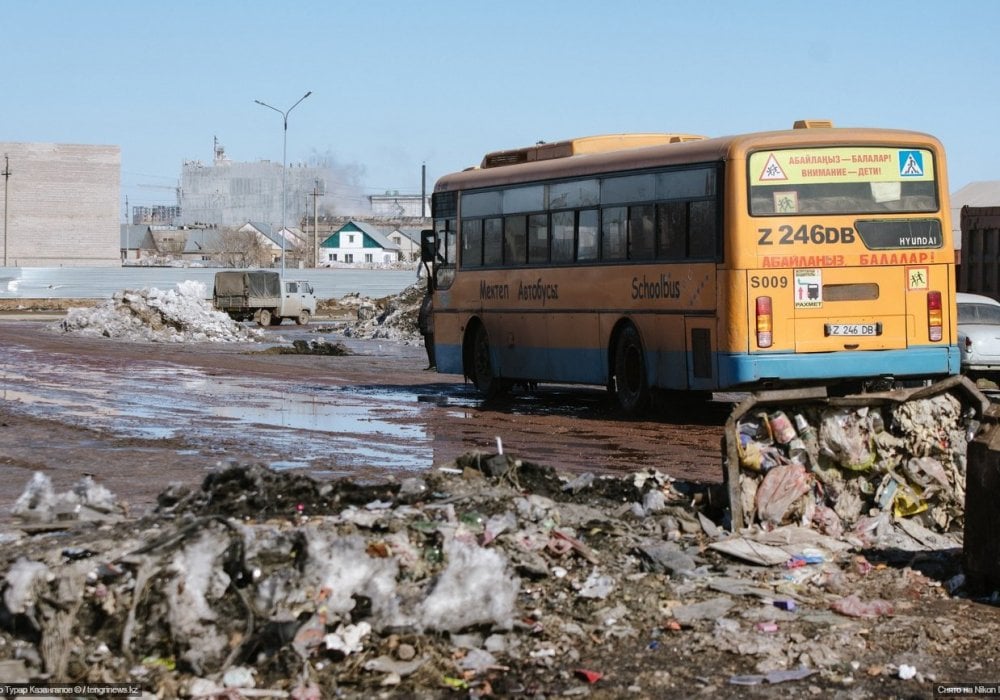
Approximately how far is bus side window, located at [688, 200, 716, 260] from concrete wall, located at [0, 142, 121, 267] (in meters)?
105

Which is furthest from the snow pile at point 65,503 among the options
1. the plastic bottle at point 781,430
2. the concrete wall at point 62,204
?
the concrete wall at point 62,204

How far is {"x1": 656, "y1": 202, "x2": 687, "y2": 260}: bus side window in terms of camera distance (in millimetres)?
17547

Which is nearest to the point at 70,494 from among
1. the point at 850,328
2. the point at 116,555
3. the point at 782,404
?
the point at 116,555

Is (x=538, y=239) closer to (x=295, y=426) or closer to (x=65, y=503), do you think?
(x=295, y=426)

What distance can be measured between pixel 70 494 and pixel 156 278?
67.7 m

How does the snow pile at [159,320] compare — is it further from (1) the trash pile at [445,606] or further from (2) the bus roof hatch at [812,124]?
(1) the trash pile at [445,606]

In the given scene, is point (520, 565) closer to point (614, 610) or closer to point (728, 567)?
point (614, 610)

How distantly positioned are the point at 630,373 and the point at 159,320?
30.1 meters

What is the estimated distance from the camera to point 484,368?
22.4 m

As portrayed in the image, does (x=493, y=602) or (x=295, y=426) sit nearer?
(x=493, y=602)


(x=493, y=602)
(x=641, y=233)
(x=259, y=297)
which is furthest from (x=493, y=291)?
(x=259, y=297)

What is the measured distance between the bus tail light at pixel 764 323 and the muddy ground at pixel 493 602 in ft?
18.5

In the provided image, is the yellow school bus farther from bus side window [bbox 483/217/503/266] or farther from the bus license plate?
bus side window [bbox 483/217/503/266]

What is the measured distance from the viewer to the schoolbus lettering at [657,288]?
17.8 meters
